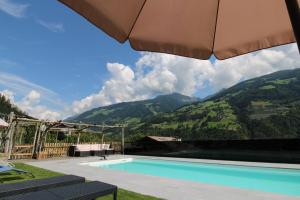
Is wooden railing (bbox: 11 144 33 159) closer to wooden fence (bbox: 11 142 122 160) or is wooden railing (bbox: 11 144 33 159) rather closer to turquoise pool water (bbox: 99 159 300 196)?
wooden fence (bbox: 11 142 122 160)

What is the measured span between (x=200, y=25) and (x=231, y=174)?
11.9 m

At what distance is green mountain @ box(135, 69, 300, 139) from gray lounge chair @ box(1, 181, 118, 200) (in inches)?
1930

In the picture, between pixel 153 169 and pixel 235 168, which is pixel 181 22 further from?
pixel 153 169

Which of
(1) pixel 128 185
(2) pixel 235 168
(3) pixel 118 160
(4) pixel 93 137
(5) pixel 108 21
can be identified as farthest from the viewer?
(4) pixel 93 137

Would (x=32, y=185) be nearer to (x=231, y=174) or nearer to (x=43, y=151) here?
(x=231, y=174)

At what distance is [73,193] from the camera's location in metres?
3.56

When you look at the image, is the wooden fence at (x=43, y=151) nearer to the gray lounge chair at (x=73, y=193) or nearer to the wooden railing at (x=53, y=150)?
the wooden railing at (x=53, y=150)

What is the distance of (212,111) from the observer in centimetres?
8662

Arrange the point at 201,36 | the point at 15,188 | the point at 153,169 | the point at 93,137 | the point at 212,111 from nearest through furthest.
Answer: the point at 201,36 < the point at 15,188 < the point at 153,169 < the point at 93,137 < the point at 212,111

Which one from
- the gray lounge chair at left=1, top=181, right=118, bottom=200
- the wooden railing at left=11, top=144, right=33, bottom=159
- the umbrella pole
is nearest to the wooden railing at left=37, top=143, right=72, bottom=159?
the wooden railing at left=11, top=144, right=33, bottom=159

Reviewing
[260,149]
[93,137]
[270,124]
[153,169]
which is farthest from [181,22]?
[270,124]

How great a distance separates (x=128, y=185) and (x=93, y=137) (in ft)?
58.7

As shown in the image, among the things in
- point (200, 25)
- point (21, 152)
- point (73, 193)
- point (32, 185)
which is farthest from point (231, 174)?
point (200, 25)

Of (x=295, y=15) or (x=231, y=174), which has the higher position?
(x=295, y=15)
